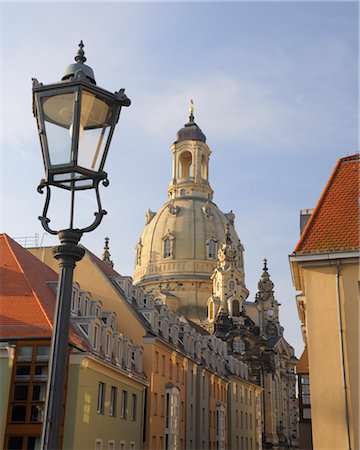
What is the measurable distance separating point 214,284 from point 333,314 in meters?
69.1

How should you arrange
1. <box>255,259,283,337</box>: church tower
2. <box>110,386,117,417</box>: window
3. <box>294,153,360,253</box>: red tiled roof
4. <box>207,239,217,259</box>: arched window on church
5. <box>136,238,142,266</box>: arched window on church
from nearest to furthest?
1. <box>294,153,360,253</box>: red tiled roof
2. <box>110,386,117,417</box>: window
3. <box>255,259,283,337</box>: church tower
4. <box>207,239,217,259</box>: arched window on church
5. <box>136,238,142,266</box>: arched window on church

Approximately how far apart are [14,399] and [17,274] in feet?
21.4

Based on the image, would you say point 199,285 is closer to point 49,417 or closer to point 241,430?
point 241,430

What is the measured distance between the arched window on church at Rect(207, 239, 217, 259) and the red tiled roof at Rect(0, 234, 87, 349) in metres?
62.1

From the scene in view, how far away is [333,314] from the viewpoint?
19281 mm

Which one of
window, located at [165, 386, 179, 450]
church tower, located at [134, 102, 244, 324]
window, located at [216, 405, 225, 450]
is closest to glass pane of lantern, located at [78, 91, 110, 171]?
window, located at [165, 386, 179, 450]

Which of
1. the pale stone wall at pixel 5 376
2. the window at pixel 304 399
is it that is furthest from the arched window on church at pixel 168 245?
the pale stone wall at pixel 5 376

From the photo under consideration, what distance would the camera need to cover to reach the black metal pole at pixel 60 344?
634cm

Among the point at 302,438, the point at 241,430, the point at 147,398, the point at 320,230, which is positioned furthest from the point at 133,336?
the point at 241,430

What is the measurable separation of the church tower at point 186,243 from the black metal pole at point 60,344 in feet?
260

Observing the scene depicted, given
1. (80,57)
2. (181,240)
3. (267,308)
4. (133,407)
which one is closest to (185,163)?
(181,240)

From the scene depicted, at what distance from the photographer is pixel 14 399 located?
2553cm

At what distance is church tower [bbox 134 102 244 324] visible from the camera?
90.7 m

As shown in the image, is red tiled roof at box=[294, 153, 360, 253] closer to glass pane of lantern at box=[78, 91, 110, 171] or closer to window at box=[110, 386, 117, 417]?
glass pane of lantern at box=[78, 91, 110, 171]
